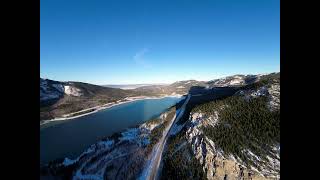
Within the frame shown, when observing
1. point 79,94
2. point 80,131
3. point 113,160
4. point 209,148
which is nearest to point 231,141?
point 209,148

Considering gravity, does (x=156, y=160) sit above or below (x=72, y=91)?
below

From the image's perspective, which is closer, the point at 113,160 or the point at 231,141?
the point at 231,141

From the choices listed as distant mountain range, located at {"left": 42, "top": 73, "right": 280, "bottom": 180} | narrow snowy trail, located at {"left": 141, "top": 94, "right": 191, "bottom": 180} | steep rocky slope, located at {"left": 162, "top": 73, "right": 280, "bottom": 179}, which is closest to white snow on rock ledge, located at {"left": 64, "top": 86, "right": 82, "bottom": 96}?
distant mountain range, located at {"left": 42, "top": 73, "right": 280, "bottom": 180}

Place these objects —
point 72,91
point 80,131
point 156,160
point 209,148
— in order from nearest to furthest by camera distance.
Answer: point 209,148 → point 156,160 → point 80,131 → point 72,91

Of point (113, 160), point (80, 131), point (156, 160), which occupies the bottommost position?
point (113, 160)

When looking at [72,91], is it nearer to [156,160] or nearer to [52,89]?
[52,89]

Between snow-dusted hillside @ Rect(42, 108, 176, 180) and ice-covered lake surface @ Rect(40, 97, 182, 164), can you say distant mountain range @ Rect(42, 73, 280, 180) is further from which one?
ice-covered lake surface @ Rect(40, 97, 182, 164)
